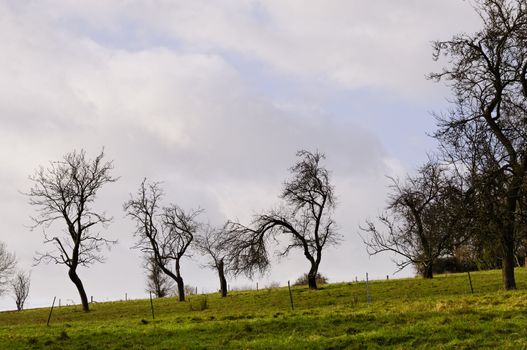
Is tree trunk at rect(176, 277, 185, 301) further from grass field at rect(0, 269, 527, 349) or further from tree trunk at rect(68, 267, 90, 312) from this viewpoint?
grass field at rect(0, 269, 527, 349)

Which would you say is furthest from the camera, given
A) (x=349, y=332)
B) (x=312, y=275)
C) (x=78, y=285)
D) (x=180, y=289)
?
(x=180, y=289)

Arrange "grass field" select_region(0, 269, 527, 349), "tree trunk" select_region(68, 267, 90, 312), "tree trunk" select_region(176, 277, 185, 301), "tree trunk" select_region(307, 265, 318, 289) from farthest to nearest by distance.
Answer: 1. "tree trunk" select_region(176, 277, 185, 301)
2. "tree trunk" select_region(68, 267, 90, 312)
3. "tree trunk" select_region(307, 265, 318, 289)
4. "grass field" select_region(0, 269, 527, 349)

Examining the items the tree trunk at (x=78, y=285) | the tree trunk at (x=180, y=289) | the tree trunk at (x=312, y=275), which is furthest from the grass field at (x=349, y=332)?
the tree trunk at (x=180, y=289)

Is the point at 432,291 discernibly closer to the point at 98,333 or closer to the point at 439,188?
the point at 439,188

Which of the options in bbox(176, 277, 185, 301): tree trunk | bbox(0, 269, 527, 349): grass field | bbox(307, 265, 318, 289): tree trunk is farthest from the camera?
bbox(176, 277, 185, 301): tree trunk

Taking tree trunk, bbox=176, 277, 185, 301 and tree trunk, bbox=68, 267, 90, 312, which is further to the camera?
tree trunk, bbox=176, 277, 185, 301

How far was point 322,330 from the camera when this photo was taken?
57.4ft

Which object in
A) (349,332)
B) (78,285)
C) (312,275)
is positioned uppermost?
(78,285)

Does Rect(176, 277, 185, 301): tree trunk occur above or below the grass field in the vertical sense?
above

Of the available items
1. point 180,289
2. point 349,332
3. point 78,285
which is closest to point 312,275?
point 180,289

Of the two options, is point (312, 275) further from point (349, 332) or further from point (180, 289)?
point (349, 332)

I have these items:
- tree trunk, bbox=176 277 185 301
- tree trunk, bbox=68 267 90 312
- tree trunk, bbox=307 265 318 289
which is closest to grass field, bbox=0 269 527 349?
tree trunk, bbox=307 265 318 289

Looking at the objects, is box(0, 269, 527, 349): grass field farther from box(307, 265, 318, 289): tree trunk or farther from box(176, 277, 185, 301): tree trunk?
box(176, 277, 185, 301): tree trunk

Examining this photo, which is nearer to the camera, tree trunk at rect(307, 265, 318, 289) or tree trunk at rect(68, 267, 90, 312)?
tree trunk at rect(307, 265, 318, 289)
